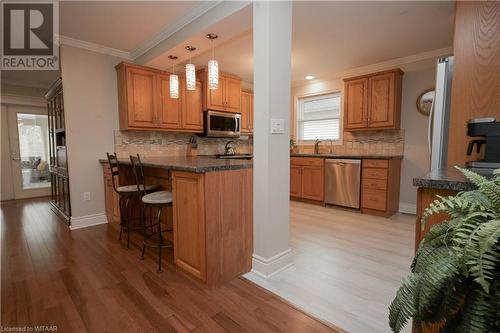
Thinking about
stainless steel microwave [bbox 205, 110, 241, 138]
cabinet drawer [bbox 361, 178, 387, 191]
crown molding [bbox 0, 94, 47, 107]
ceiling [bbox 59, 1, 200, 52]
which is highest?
ceiling [bbox 59, 1, 200, 52]

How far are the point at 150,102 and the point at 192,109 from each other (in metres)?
0.76

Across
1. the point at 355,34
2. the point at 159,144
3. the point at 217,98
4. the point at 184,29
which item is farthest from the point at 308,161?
the point at 184,29

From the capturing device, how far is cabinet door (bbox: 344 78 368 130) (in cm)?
407

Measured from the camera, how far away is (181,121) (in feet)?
13.4

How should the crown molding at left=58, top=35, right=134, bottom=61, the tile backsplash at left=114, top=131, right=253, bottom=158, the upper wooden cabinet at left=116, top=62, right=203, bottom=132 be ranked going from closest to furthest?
the crown molding at left=58, top=35, right=134, bottom=61 → the upper wooden cabinet at left=116, top=62, right=203, bottom=132 → the tile backsplash at left=114, top=131, right=253, bottom=158

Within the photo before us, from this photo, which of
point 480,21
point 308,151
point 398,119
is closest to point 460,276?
point 480,21

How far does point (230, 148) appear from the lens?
5.18 metres

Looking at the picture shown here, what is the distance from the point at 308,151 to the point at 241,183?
144 inches

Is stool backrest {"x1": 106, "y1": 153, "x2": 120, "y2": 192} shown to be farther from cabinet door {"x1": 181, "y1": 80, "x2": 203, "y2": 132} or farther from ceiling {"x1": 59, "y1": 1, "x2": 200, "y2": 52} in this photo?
ceiling {"x1": 59, "y1": 1, "x2": 200, "y2": 52}

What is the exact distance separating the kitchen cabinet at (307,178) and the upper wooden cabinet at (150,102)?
2102mm

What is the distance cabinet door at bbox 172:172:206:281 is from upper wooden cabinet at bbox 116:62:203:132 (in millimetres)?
2029

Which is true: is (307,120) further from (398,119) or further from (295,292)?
(295,292)

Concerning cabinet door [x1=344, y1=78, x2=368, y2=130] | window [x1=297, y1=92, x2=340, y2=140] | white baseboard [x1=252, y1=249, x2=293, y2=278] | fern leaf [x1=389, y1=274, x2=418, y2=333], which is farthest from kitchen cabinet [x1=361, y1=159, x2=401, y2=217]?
fern leaf [x1=389, y1=274, x2=418, y2=333]

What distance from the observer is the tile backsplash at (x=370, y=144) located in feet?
13.3
